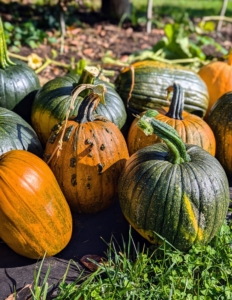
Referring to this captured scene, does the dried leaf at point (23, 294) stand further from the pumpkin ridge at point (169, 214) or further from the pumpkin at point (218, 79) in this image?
the pumpkin at point (218, 79)

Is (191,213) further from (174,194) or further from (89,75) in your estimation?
(89,75)

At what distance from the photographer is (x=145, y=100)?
12.8 feet

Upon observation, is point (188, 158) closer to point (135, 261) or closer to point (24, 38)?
point (135, 261)

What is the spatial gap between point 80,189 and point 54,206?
365 millimetres

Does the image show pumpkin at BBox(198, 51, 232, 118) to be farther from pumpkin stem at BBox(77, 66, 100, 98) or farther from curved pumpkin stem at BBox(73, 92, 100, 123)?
curved pumpkin stem at BBox(73, 92, 100, 123)

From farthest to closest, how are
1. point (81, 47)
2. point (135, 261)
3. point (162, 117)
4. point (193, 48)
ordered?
point (81, 47)
point (193, 48)
point (162, 117)
point (135, 261)

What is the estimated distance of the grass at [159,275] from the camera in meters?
2.42

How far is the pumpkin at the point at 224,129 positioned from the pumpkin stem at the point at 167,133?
3.04 feet

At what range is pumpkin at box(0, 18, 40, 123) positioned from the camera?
3.62 metres

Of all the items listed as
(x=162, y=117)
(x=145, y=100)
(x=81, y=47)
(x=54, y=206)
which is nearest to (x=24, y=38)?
(x=81, y=47)

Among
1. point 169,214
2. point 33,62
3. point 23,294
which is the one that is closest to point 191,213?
point 169,214

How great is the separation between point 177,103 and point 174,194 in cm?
97

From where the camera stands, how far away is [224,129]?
11.3 feet

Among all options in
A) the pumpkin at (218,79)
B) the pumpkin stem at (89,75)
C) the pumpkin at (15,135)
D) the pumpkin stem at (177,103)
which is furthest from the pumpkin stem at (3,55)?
the pumpkin at (218,79)
